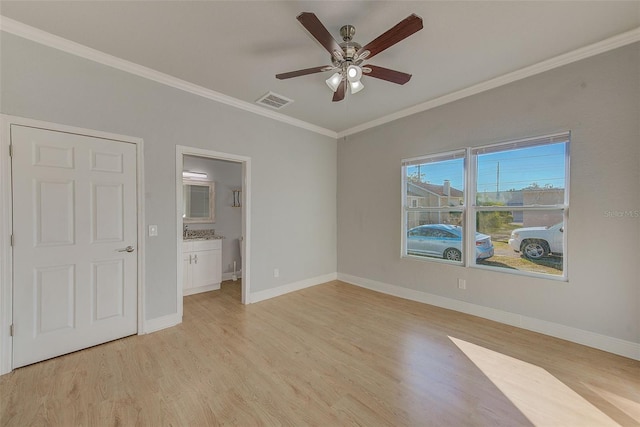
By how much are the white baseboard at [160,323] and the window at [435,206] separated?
10.9ft

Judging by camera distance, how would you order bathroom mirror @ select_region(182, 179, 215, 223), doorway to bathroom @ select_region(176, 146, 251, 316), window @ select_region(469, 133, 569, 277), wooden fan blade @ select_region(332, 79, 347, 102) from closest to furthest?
wooden fan blade @ select_region(332, 79, 347, 102), window @ select_region(469, 133, 569, 277), doorway to bathroom @ select_region(176, 146, 251, 316), bathroom mirror @ select_region(182, 179, 215, 223)

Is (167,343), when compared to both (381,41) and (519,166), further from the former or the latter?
(519,166)

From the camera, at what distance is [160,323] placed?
9.22 feet

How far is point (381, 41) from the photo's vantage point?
1.77m

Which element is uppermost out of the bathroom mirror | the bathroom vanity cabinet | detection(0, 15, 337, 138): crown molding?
detection(0, 15, 337, 138): crown molding

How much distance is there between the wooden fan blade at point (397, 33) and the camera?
1.52m

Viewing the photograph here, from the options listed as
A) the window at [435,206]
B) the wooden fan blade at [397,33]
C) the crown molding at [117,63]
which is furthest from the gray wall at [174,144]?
the wooden fan blade at [397,33]

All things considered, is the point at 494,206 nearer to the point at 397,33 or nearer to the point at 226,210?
the point at 397,33

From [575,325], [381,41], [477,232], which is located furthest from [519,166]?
[381,41]

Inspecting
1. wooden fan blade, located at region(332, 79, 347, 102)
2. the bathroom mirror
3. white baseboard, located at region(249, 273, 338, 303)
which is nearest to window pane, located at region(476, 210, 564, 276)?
wooden fan blade, located at region(332, 79, 347, 102)

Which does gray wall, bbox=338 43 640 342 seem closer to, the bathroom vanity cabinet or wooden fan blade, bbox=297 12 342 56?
wooden fan blade, bbox=297 12 342 56

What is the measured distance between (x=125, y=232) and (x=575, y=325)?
4.81 meters

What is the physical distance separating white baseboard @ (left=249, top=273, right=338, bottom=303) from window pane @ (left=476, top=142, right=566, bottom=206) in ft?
9.39

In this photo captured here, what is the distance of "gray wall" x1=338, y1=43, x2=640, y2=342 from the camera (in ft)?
7.35
